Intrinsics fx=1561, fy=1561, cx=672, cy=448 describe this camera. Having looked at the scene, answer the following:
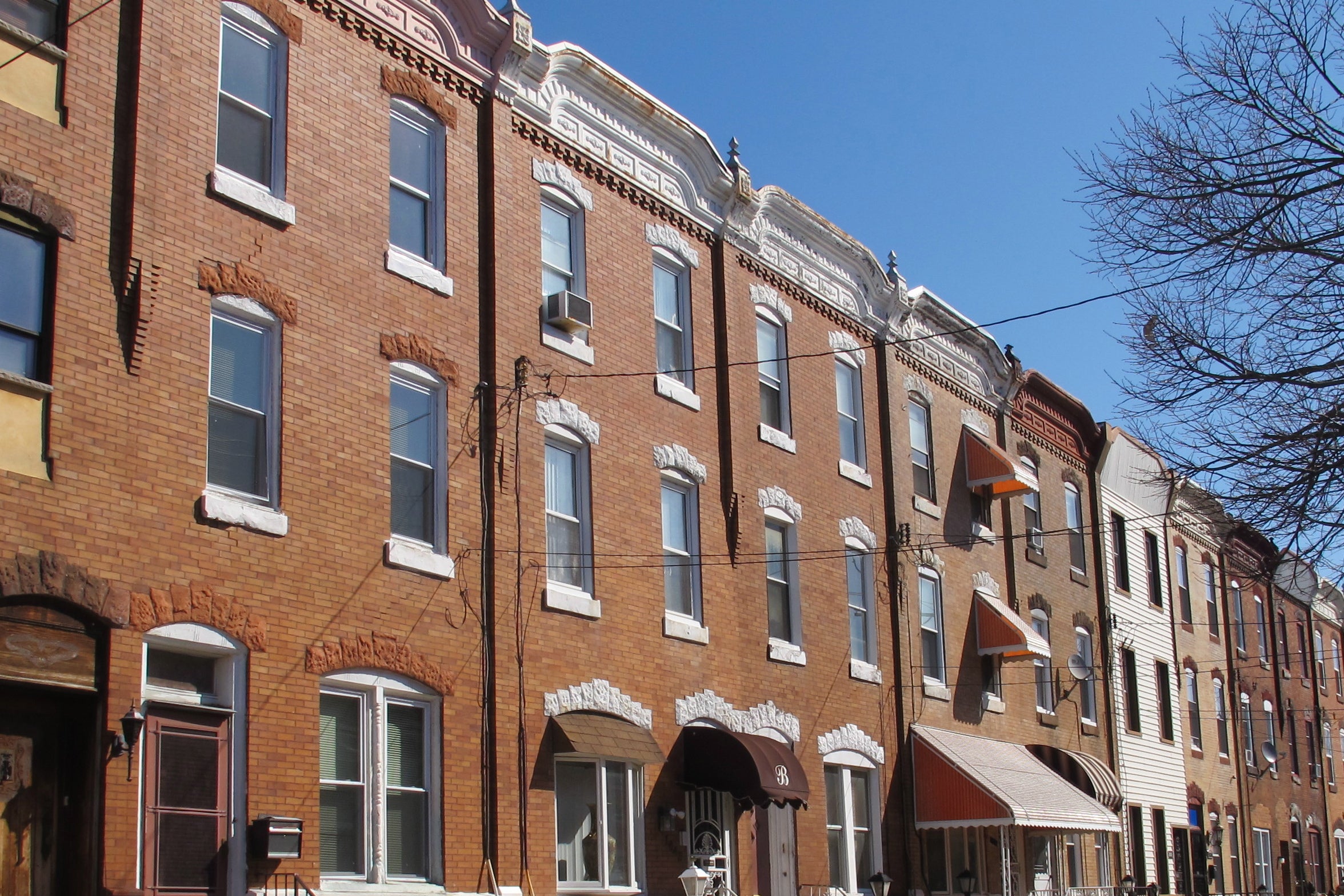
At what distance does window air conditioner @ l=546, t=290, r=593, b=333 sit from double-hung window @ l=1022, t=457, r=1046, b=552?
1457 centimetres

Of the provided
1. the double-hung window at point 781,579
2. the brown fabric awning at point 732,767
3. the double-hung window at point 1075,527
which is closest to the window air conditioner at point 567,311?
the double-hung window at point 781,579

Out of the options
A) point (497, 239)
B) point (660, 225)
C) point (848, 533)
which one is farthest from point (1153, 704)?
point (497, 239)

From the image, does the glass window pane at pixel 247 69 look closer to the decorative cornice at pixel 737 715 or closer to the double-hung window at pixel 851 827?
the decorative cornice at pixel 737 715

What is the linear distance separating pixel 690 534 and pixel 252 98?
329 inches

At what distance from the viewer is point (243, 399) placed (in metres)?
14.8

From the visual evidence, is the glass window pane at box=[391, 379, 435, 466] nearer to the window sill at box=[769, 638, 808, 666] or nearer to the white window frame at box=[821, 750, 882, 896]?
the window sill at box=[769, 638, 808, 666]

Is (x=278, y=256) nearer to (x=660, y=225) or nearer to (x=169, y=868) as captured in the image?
(x=169, y=868)

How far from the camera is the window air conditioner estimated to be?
18.7 meters

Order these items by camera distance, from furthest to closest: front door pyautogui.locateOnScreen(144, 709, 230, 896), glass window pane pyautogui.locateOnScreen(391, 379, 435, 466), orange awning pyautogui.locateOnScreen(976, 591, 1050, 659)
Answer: orange awning pyautogui.locateOnScreen(976, 591, 1050, 659), glass window pane pyautogui.locateOnScreen(391, 379, 435, 466), front door pyautogui.locateOnScreen(144, 709, 230, 896)

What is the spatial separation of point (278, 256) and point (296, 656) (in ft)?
12.8

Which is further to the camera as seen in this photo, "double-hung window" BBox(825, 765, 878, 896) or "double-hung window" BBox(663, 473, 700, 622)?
"double-hung window" BBox(825, 765, 878, 896)

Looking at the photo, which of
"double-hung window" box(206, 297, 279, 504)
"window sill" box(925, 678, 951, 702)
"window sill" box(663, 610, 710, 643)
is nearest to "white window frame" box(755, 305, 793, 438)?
"window sill" box(663, 610, 710, 643)

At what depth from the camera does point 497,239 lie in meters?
18.2

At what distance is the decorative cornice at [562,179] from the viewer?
19328mm
